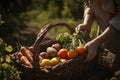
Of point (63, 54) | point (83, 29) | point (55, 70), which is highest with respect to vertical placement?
point (83, 29)

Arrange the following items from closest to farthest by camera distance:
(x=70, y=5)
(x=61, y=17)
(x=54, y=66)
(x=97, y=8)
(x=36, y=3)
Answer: (x=54, y=66), (x=97, y=8), (x=70, y=5), (x=61, y=17), (x=36, y=3)

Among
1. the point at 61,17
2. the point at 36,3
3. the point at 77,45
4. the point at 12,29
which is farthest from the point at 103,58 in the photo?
the point at 36,3

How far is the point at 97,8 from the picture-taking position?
14.9ft

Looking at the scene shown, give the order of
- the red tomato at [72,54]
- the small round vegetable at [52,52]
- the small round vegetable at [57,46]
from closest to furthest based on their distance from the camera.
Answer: the red tomato at [72,54] → the small round vegetable at [52,52] → the small round vegetable at [57,46]

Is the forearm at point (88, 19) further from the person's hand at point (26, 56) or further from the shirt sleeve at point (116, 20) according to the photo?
the person's hand at point (26, 56)

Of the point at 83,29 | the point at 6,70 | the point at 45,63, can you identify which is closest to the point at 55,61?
the point at 45,63

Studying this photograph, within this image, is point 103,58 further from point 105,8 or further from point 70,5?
point 70,5

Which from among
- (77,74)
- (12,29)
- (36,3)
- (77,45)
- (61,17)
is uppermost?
(36,3)

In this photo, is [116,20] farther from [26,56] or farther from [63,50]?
[26,56]

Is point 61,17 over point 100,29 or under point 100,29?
over

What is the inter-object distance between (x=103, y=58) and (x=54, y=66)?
0.70 meters

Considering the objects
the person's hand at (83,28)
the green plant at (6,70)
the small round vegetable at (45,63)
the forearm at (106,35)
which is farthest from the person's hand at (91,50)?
the green plant at (6,70)

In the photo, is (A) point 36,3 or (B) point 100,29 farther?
(A) point 36,3

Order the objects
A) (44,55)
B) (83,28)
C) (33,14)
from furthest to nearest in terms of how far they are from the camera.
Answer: (33,14)
(83,28)
(44,55)
